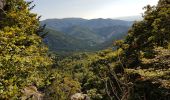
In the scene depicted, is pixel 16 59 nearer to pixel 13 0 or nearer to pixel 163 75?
pixel 163 75

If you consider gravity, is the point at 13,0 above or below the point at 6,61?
above

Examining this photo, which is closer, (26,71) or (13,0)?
(26,71)

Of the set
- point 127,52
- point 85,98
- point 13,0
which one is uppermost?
point 13,0

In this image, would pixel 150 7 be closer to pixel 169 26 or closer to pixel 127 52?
pixel 127 52

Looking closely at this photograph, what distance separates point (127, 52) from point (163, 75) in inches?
1061

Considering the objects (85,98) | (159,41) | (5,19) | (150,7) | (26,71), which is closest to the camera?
(26,71)

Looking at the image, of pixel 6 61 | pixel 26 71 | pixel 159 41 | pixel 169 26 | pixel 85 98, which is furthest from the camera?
pixel 85 98

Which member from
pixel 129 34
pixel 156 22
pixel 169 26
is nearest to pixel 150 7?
pixel 129 34

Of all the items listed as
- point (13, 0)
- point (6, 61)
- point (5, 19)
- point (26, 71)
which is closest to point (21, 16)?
point (5, 19)

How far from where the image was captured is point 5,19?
27.0m

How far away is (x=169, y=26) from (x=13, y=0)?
17.4 m

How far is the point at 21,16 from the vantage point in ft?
89.1

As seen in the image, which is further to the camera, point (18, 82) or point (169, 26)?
point (169, 26)

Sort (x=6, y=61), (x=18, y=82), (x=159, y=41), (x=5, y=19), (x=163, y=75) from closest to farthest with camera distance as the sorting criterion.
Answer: (x=6, y=61)
(x=18, y=82)
(x=163, y=75)
(x=5, y=19)
(x=159, y=41)
